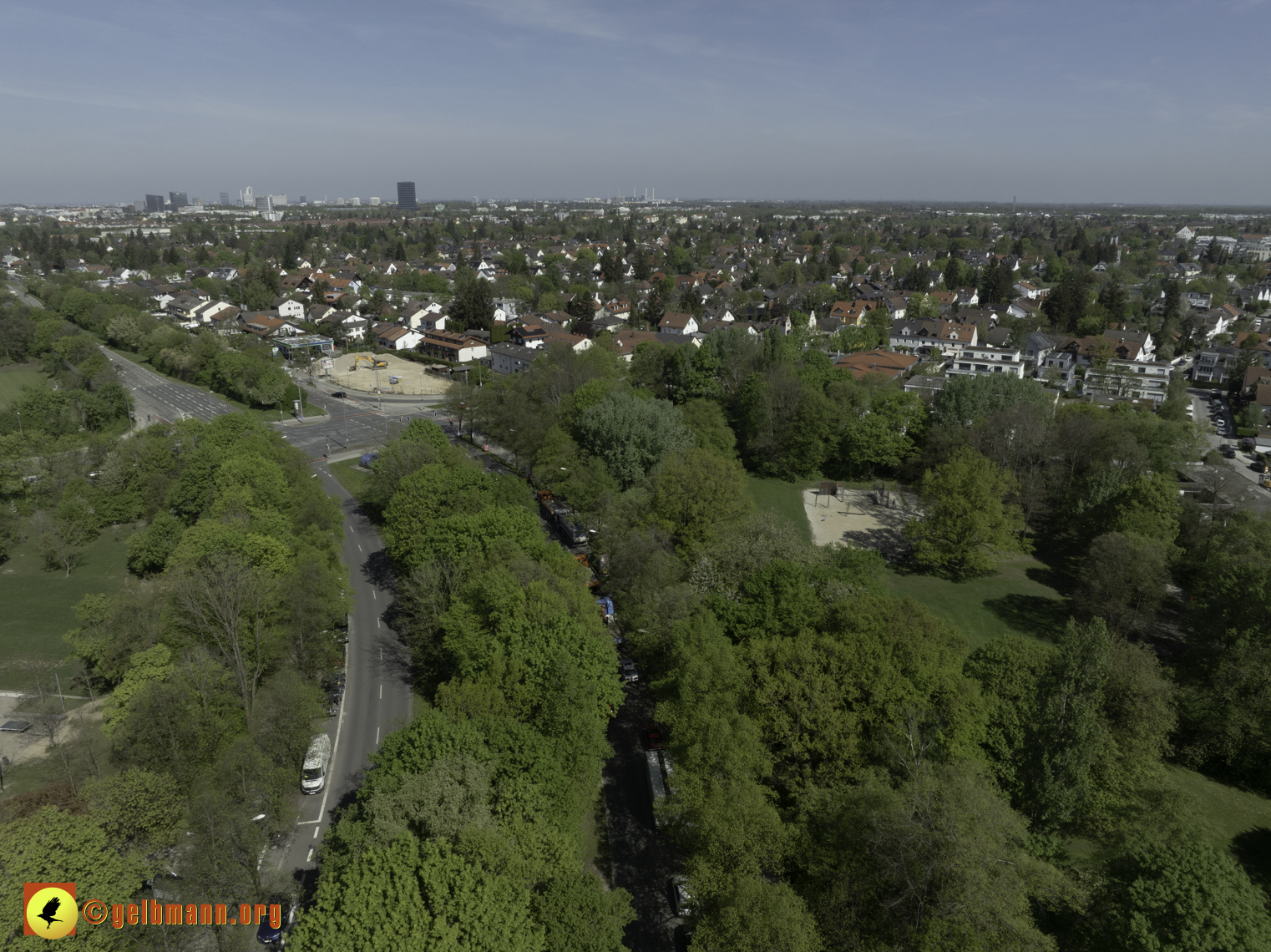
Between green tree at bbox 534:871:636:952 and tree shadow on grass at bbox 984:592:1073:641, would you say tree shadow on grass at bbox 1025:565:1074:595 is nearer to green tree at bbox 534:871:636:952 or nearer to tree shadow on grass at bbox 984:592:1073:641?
tree shadow on grass at bbox 984:592:1073:641

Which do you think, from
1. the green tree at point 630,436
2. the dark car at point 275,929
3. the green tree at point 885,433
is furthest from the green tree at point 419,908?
the green tree at point 885,433

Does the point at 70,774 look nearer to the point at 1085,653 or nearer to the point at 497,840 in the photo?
the point at 497,840

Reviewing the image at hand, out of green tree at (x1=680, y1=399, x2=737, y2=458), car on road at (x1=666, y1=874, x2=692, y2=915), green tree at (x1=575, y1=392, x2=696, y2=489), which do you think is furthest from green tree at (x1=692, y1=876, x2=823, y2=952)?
green tree at (x1=680, y1=399, x2=737, y2=458)

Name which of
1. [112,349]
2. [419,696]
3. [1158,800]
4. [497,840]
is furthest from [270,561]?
[112,349]

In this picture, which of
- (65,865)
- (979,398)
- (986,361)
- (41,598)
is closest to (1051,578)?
(979,398)

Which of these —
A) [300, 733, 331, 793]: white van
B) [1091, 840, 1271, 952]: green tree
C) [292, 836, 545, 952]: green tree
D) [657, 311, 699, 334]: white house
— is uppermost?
[657, 311, 699, 334]: white house

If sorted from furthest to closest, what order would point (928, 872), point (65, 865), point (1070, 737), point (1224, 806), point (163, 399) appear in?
point (163, 399) → point (1224, 806) → point (1070, 737) → point (65, 865) → point (928, 872)

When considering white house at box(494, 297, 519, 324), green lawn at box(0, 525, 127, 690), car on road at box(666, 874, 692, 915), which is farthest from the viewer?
white house at box(494, 297, 519, 324)

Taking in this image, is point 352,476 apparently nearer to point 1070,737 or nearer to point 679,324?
point 1070,737
